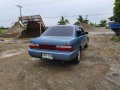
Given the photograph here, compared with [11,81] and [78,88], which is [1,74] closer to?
[11,81]

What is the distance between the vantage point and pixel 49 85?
22.8 feet

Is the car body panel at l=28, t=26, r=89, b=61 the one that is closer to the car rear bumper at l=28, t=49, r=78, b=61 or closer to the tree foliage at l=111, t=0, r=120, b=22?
the car rear bumper at l=28, t=49, r=78, b=61

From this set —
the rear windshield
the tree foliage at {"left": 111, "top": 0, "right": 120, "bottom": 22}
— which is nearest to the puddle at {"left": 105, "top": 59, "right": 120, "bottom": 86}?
→ the rear windshield

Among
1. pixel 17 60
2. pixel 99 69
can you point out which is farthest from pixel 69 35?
pixel 17 60

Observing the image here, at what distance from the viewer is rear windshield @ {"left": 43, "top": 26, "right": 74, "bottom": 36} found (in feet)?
31.2

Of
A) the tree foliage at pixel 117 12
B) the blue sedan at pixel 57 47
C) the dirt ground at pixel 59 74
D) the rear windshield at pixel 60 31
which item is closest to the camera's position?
the dirt ground at pixel 59 74

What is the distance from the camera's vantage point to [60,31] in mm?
9711

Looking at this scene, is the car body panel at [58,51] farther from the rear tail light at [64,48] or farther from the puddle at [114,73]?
the puddle at [114,73]

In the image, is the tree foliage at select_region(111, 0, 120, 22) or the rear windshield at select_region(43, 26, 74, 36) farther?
the tree foliage at select_region(111, 0, 120, 22)

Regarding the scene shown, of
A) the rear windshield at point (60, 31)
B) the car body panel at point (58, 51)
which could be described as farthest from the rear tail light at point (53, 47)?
the rear windshield at point (60, 31)

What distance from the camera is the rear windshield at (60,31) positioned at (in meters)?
9.52

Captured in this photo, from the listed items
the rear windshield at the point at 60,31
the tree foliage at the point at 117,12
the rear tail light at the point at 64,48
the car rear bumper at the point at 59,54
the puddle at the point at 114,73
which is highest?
the tree foliage at the point at 117,12

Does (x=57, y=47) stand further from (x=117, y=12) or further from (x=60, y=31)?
(x=117, y=12)

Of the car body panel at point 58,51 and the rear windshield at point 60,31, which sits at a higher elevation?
the rear windshield at point 60,31
